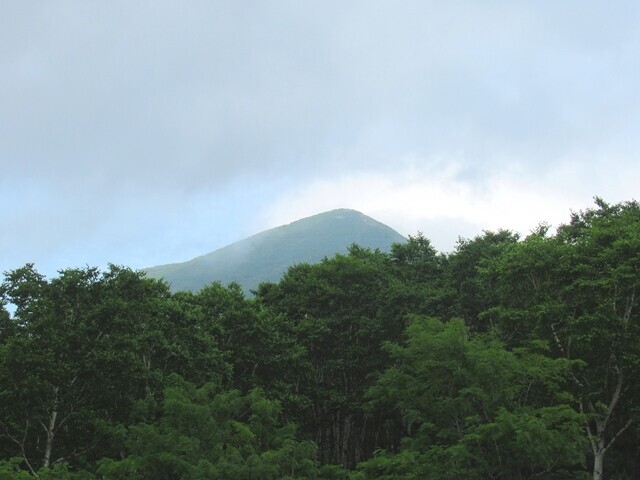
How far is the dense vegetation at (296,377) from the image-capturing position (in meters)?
20.9

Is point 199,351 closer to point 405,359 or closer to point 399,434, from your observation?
point 405,359

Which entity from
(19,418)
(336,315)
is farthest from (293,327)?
(19,418)

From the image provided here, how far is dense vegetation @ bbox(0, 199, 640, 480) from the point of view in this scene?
20.9 meters

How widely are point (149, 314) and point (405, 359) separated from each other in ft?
41.0

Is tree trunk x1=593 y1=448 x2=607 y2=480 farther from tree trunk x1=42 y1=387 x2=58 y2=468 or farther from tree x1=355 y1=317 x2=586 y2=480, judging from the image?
tree trunk x1=42 y1=387 x2=58 y2=468

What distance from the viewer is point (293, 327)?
3975 cm

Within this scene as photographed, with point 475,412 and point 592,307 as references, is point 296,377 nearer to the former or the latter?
point 475,412

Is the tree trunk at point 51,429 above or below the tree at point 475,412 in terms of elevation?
above

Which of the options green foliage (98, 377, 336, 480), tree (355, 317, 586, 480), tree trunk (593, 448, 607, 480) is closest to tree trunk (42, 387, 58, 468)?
green foliage (98, 377, 336, 480)

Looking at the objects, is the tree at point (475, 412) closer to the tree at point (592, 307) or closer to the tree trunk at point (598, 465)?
the tree trunk at point (598, 465)

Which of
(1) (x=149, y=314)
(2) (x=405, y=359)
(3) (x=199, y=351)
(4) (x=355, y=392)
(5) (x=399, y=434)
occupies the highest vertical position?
(1) (x=149, y=314)

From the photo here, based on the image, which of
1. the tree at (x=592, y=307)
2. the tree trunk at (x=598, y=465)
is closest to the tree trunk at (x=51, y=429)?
the tree at (x=592, y=307)

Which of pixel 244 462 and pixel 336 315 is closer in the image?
pixel 244 462

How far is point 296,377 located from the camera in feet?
130
